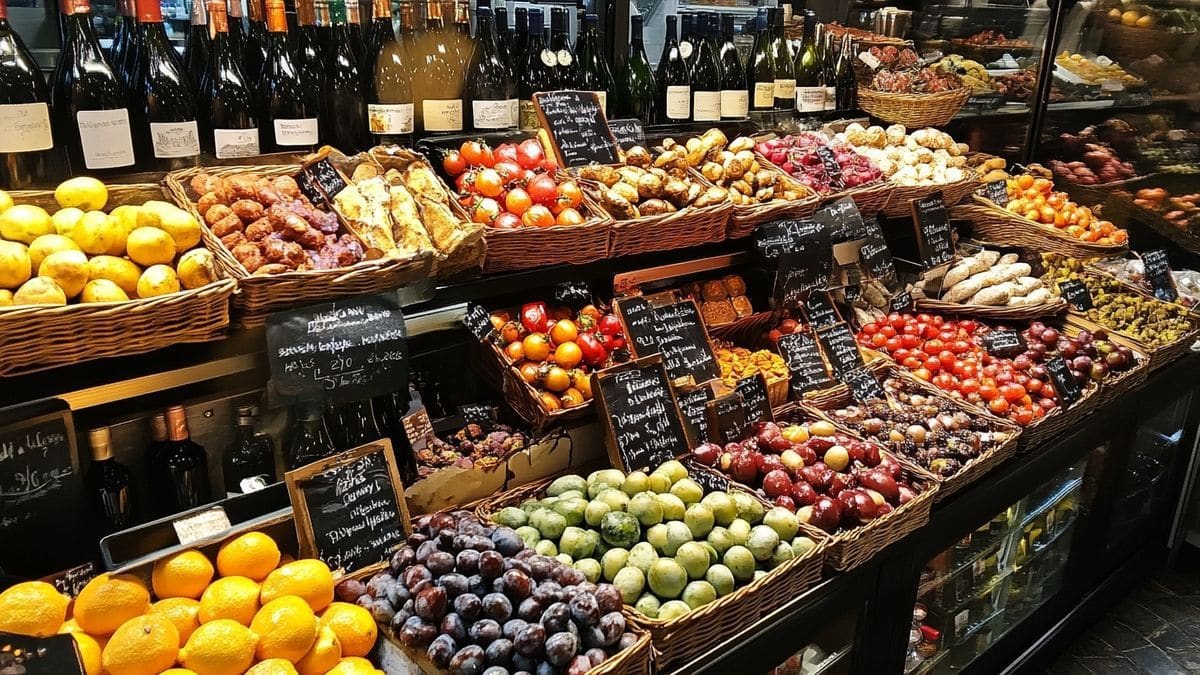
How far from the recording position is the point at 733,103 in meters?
3.23

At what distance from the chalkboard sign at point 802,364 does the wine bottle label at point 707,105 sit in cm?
96

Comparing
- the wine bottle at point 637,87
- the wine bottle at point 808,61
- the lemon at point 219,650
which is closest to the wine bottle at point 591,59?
the wine bottle at point 637,87

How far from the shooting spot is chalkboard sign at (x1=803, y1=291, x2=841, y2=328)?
2.86 metres

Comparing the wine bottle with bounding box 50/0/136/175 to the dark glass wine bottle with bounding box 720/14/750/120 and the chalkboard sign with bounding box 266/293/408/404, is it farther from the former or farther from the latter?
the dark glass wine bottle with bounding box 720/14/750/120

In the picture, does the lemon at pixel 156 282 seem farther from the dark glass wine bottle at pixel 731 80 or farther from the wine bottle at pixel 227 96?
the dark glass wine bottle at pixel 731 80

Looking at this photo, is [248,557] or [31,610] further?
[248,557]

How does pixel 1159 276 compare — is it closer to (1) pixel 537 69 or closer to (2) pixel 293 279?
(1) pixel 537 69

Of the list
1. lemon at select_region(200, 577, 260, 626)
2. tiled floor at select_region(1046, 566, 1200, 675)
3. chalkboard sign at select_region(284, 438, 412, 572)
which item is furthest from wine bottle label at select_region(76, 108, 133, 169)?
tiled floor at select_region(1046, 566, 1200, 675)

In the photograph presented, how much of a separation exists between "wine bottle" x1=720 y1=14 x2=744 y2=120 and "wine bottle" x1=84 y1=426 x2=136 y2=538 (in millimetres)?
2327

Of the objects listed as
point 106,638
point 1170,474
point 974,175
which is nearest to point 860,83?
point 974,175

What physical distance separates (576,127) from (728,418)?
95cm

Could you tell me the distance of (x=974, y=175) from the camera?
11.5ft

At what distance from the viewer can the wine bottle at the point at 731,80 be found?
3.23m

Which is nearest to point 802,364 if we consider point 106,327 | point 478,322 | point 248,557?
point 478,322
